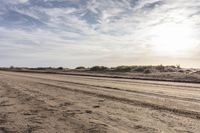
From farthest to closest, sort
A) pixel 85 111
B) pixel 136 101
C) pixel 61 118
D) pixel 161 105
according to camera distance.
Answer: pixel 136 101, pixel 161 105, pixel 85 111, pixel 61 118

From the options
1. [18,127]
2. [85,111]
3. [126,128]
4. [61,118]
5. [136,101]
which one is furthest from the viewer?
[136,101]

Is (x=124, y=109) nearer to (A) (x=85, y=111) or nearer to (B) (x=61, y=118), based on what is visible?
(A) (x=85, y=111)

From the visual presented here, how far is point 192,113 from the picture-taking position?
10.3 metres

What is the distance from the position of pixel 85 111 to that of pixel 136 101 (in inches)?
122

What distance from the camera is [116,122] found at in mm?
8891

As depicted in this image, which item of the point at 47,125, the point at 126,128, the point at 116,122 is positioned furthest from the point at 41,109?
the point at 126,128

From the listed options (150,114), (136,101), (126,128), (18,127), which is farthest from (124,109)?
(18,127)

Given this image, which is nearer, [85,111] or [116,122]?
[116,122]

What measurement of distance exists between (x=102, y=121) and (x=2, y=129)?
2.68 m

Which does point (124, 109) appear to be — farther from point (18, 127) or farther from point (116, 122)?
point (18, 127)

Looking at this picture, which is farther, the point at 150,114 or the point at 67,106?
the point at 67,106

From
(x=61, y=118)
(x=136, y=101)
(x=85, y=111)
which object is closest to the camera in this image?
(x=61, y=118)

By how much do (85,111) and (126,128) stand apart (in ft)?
10.2

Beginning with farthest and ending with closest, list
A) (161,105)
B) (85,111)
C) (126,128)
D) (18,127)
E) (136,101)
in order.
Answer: (136,101), (161,105), (85,111), (18,127), (126,128)
